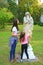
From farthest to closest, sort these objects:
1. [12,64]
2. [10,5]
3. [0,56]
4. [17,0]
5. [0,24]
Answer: [17,0] → [10,5] → [0,24] → [0,56] → [12,64]

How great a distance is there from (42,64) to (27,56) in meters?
0.81

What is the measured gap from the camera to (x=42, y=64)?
10.6 meters

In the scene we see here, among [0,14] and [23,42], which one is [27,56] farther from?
[0,14]

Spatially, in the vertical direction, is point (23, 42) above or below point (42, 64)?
above

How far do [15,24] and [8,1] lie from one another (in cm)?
3843

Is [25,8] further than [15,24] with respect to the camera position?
Yes

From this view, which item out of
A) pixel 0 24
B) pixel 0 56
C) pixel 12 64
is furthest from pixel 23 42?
pixel 0 24

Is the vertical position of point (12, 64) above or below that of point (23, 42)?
below

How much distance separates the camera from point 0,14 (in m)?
33.5

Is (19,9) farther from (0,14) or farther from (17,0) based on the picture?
(0,14)

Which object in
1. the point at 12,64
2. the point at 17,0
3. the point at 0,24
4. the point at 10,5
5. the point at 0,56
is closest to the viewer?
the point at 12,64

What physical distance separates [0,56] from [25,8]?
121ft

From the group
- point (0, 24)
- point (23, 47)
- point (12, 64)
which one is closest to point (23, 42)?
point (23, 47)

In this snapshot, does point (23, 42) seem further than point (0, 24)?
No
